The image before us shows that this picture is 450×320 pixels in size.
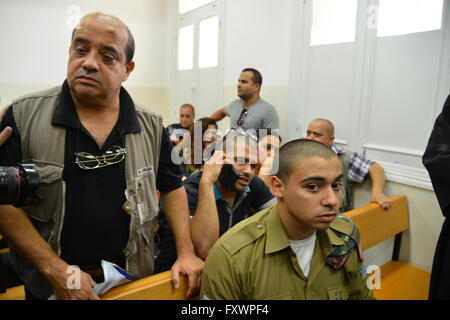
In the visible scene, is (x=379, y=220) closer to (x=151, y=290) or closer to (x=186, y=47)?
(x=151, y=290)

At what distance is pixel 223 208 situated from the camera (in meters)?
1.67

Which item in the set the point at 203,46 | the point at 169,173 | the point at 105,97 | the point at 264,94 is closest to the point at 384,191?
the point at 264,94

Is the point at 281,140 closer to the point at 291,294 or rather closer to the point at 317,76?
the point at 317,76

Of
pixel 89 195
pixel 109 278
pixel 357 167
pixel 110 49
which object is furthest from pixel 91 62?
pixel 357 167

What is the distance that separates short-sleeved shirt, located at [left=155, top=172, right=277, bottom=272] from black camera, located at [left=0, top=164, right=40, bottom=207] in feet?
2.62

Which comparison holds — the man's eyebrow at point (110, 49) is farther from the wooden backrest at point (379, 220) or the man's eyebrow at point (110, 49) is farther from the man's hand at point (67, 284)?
the wooden backrest at point (379, 220)

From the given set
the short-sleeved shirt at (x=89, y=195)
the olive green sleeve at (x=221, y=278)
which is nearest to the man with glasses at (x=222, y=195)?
the olive green sleeve at (x=221, y=278)

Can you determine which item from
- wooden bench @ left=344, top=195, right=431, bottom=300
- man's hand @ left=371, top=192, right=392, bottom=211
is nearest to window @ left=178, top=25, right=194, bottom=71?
man's hand @ left=371, top=192, right=392, bottom=211

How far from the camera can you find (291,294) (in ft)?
3.80

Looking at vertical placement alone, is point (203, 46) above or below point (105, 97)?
above

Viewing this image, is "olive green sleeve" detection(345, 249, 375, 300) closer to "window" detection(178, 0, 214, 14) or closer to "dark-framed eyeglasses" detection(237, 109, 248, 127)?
"dark-framed eyeglasses" detection(237, 109, 248, 127)

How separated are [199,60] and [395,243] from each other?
4.08 meters

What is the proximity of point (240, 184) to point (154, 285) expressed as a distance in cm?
65

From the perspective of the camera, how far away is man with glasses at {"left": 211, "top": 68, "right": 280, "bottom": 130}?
358 cm
